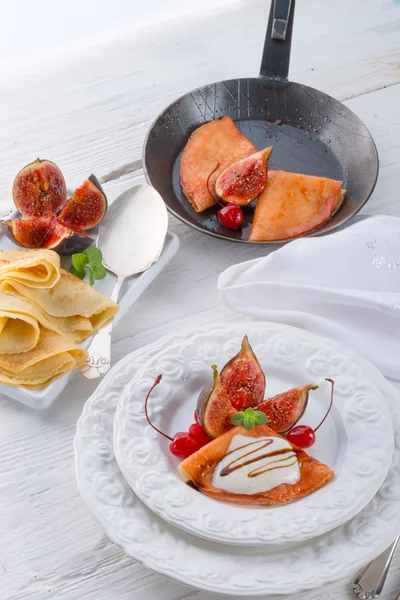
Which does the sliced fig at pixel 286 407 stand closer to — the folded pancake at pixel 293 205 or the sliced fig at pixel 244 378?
the sliced fig at pixel 244 378

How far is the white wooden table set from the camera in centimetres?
154

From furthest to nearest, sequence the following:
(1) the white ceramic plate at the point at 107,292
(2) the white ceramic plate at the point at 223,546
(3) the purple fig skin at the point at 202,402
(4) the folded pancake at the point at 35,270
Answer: (4) the folded pancake at the point at 35,270 → (1) the white ceramic plate at the point at 107,292 → (3) the purple fig skin at the point at 202,402 → (2) the white ceramic plate at the point at 223,546

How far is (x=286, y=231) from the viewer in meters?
2.14

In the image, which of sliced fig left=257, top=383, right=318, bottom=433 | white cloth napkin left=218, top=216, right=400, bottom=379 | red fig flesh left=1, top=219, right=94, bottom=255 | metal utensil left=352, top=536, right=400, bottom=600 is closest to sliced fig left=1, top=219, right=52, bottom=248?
red fig flesh left=1, top=219, right=94, bottom=255

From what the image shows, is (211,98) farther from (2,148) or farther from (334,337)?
(334,337)

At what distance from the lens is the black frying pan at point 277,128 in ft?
7.42

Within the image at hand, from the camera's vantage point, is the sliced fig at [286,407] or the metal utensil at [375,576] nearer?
the metal utensil at [375,576]

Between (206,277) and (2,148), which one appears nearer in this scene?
(206,277)

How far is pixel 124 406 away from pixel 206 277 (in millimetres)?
615

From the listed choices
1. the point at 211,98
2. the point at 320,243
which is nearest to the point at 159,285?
the point at 320,243

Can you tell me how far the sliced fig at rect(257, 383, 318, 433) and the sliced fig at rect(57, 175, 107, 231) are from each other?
79cm

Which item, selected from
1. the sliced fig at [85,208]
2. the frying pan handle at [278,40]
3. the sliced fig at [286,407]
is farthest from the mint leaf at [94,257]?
the frying pan handle at [278,40]

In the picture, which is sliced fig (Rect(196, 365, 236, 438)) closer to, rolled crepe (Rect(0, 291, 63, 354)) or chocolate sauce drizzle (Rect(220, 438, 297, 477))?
chocolate sauce drizzle (Rect(220, 438, 297, 477))

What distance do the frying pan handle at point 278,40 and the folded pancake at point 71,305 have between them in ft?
3.47
